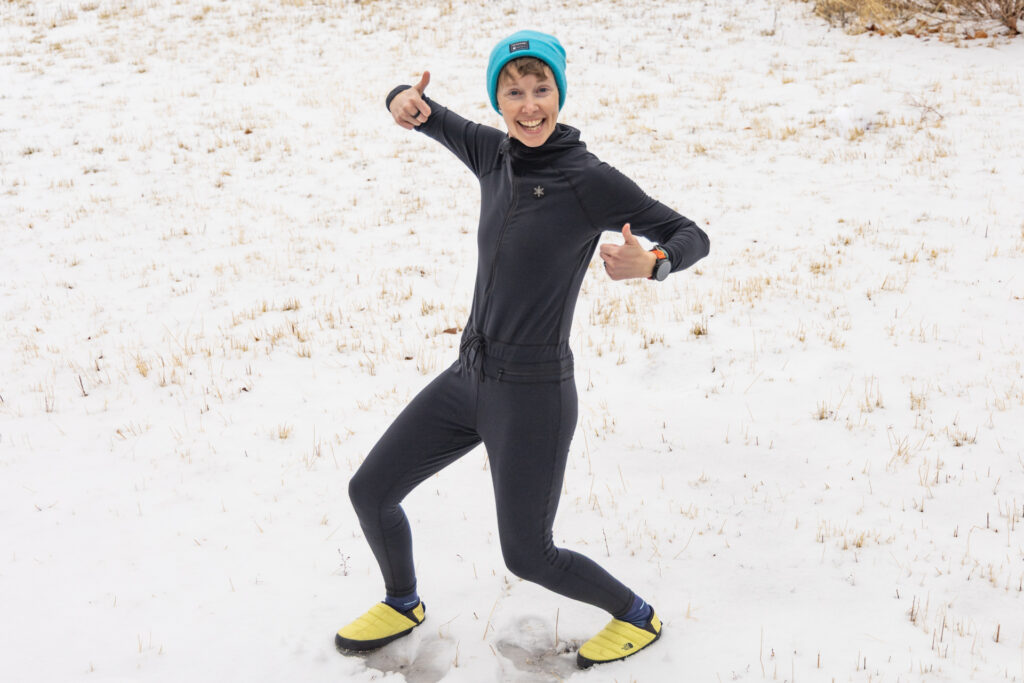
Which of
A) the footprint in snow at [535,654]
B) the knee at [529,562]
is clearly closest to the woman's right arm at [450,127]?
the knee at [529,562]

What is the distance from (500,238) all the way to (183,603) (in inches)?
107

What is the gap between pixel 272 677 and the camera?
367cm

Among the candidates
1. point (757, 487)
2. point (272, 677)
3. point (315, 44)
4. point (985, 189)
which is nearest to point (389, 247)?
point (757, 487)

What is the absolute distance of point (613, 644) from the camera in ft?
11.8

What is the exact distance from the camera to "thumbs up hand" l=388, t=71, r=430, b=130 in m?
3.42

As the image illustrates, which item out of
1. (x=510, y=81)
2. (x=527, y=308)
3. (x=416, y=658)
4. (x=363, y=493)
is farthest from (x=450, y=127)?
(x=416, y=658)

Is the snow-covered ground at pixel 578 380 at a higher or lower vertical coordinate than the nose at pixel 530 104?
lower

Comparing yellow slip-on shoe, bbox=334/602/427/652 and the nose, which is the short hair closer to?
the nose

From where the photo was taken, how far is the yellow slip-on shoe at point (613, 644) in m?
3.57

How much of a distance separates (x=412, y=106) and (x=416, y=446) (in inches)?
59.0

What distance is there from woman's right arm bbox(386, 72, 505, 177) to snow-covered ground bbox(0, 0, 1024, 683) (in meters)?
2.30

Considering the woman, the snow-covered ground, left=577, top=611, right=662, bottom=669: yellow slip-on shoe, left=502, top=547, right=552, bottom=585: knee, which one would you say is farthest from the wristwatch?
the snow-covered ground

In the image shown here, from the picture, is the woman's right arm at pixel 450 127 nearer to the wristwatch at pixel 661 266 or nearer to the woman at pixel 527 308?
the woman at pixel 527 308

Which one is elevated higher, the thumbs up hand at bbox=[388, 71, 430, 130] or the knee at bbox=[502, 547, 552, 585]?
the thumbs up hand at bbox=[388, 71, 430, 130]
